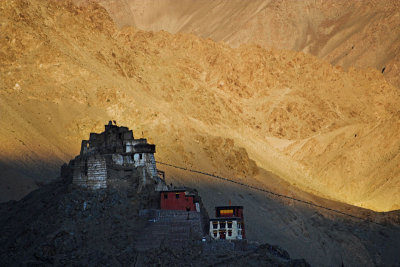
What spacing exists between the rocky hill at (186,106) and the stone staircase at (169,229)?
23.7 metres

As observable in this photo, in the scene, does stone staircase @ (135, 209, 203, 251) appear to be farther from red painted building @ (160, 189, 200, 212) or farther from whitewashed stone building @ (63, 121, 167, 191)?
whitewashed stone building @ (63, 121, 167, 191)

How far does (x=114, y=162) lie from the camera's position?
5738cm

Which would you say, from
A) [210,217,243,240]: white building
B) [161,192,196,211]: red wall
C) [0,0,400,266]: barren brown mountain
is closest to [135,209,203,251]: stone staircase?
[161,192,196,211]: red wall

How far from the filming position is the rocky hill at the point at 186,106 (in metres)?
93.6

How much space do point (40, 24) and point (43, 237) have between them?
216 feet

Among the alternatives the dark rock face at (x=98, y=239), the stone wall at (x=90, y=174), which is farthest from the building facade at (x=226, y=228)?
the stone wall at (x=90, y=174)

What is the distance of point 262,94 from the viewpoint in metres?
187

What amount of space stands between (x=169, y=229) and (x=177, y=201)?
3.98 meters

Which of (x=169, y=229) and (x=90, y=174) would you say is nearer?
(x=169, y=229)

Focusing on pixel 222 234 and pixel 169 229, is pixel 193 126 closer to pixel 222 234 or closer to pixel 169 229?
pixel 222 234

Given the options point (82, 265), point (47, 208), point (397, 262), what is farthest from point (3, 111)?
point (397, 262)

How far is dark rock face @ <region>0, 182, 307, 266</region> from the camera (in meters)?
49.6

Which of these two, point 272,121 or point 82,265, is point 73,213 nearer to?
point 82,265

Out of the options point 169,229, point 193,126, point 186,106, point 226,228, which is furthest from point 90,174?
point 186,106
